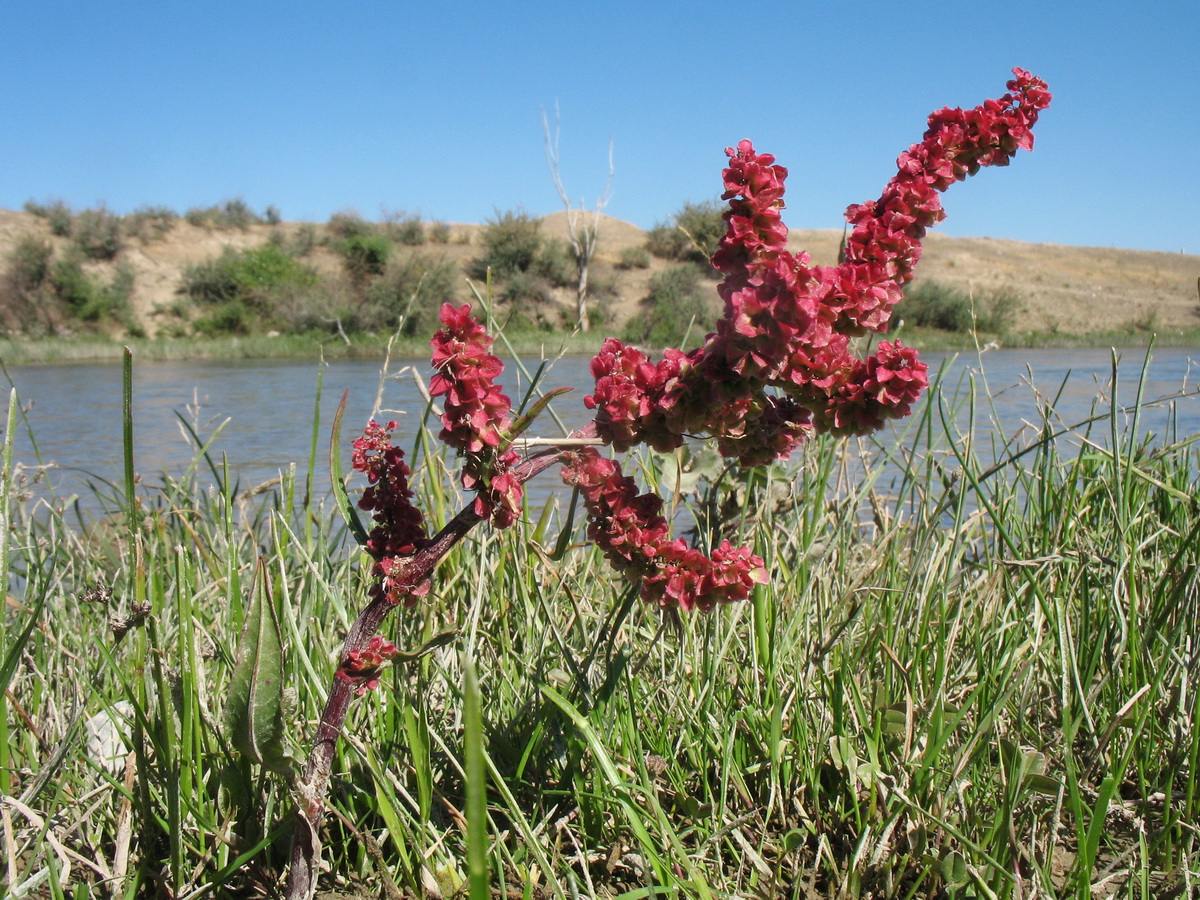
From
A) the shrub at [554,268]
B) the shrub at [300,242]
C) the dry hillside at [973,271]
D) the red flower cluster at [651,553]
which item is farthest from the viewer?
the shrub at [300,242]

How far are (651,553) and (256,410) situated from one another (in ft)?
24.8

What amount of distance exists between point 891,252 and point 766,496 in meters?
0.85

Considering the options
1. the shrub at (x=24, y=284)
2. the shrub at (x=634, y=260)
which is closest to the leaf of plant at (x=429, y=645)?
the shrub at (x=24, y=284)

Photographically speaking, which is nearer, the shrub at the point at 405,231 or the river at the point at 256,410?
the river at the point at 256,410

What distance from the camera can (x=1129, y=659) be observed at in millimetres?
1363

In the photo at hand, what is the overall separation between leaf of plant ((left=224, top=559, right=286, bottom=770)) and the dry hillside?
26.1 m

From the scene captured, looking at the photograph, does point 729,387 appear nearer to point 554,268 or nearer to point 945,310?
point 945,310

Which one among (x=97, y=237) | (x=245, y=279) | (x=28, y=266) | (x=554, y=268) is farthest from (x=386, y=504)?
(x=97, y=237)

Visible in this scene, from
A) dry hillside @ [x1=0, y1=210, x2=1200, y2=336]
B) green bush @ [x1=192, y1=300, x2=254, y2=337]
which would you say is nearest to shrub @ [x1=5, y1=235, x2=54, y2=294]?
dry hillside @ [x1=0, y1=210, x2=1200, y2=336]

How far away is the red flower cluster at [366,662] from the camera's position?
0.85m

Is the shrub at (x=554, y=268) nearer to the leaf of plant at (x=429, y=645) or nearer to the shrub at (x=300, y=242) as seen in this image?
the shrub at (x=300, y=242)

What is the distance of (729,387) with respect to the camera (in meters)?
0.75

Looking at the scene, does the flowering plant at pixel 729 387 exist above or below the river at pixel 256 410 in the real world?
above

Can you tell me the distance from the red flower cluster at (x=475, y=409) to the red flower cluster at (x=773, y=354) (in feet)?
0.34
